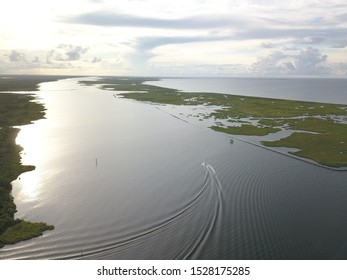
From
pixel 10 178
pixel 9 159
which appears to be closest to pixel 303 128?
pixel 9 159

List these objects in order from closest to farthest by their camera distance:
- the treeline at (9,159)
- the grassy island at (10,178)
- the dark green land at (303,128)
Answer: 1. the grassy island at (10,178)
2. the treeline at (9,159)
3. the dark green land at (303,128)

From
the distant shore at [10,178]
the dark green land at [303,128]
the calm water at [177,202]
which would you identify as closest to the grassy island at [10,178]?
the distant shore at [10,178]

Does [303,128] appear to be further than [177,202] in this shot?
Yes

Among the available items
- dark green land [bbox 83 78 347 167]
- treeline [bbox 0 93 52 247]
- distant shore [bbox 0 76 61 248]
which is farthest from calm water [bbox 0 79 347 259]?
dark green land [bbox 83 78 347 167]

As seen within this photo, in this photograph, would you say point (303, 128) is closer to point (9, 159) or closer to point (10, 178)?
point (9, 159)

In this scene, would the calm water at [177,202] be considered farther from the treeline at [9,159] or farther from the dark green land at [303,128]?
the dark green land at [303,128]

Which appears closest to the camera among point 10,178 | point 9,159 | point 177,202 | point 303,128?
point 177,202

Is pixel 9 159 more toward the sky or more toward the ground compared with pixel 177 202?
more toward the sky

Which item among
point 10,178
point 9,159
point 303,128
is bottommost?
point 10,178

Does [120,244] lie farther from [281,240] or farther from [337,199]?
[337,199]

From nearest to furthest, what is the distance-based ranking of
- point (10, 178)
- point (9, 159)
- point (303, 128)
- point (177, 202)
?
point (177, 202) → point (10, 178) → point (9, 159) → point (303, 128)
